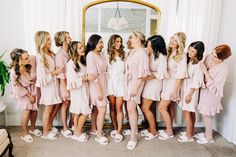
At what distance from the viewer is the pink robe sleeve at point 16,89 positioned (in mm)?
3068

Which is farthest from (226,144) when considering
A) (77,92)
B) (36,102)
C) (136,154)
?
(36,102)

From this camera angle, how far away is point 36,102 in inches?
131

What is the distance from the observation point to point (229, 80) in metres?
3.55

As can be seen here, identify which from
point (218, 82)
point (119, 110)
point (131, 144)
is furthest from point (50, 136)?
point (218, 82)

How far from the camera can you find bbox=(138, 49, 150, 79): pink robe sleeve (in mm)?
3023

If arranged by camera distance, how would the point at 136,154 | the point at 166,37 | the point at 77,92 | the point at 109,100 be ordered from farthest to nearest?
the point at 166,37 → the point at 109,100 → the point at 77,92 → the point at 136,154

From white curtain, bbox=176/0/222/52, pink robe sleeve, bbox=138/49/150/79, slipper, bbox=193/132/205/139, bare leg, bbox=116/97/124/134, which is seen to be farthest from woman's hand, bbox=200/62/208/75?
bare leg, bbox=116/97/124/134

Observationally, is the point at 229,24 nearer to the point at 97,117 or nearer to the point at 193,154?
the point at 193,154

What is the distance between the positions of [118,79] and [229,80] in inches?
65.3

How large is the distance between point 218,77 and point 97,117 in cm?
171

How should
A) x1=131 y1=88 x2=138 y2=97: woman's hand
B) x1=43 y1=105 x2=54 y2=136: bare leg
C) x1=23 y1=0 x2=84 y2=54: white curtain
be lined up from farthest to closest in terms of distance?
x1=23 y1=0 x2=84 y2=54: white curtain
x1=43 y1=105 x2=54 y2=136: bare leg
x1=131 y1=88 x2=138 y2=97: woman's hand

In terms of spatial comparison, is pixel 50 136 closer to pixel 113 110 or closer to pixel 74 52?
pixel 113 110

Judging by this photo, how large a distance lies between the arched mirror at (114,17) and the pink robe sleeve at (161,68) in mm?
669

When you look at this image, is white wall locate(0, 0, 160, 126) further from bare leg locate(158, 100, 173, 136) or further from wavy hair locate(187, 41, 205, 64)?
bare leg locate(158, 100, 173, 136)
